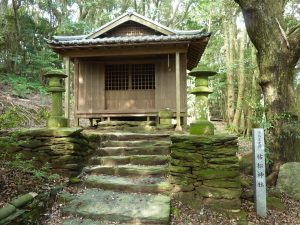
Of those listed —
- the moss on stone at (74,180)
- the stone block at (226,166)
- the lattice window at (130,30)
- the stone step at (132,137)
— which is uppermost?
the lattice window at (130,30)

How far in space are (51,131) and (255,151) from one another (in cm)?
424

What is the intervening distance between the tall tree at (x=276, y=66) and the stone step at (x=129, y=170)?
280 cm

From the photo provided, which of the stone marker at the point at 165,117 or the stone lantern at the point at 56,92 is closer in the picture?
the stone lantern at the point at 56,92

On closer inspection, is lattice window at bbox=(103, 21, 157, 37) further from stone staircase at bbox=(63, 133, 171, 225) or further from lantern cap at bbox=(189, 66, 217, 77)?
lantern cap at bbox=(189, 66, 217, 77)

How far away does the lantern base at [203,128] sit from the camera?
18.7 feet

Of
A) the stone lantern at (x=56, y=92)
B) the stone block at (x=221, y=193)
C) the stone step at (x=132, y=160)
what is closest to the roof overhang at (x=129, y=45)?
the stone lantern at (x=56, y=92)

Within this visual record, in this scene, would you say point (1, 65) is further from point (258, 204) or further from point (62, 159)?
point (258, 204)

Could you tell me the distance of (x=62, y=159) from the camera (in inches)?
237

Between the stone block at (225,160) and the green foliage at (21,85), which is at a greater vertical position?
the green foliage at (21,85)

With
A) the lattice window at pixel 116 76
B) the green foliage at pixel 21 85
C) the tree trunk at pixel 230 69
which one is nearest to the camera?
the lattice window at pixel 116 76

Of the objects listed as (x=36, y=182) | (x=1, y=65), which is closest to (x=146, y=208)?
(x=36, y=182)

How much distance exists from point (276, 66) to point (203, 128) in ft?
8.29

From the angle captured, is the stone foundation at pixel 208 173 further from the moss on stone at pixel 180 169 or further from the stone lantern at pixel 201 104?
the stone lantern at pixel 201 104

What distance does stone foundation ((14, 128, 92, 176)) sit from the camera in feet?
19.8
